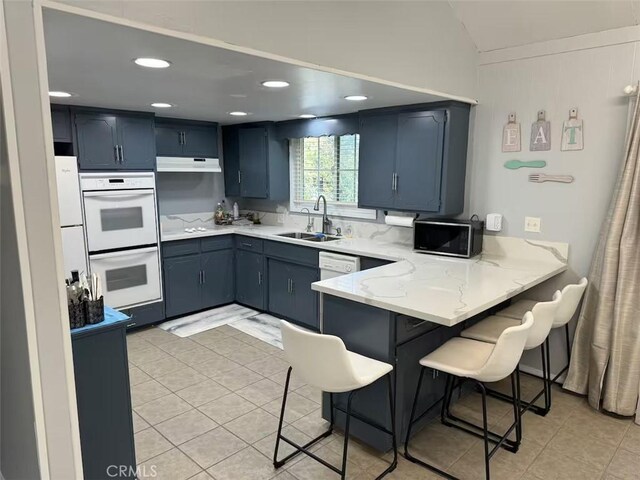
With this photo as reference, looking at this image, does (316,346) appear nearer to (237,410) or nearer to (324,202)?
(237,410)

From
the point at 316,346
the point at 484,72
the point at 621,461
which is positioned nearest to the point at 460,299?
the point at 316,346

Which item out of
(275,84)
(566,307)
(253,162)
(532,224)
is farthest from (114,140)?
(566,307)

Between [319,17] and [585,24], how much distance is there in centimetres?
190

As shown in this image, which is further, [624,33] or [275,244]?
[275,244]

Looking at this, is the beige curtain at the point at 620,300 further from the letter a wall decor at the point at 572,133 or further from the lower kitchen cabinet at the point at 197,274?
the lower kitchen cabinet at the point at 197,274

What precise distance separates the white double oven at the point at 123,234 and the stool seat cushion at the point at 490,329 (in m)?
2.98

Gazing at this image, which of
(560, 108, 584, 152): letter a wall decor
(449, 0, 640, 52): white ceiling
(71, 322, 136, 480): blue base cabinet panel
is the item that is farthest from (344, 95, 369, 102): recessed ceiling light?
(71, 322, 136, 480): blue base cabinet panel

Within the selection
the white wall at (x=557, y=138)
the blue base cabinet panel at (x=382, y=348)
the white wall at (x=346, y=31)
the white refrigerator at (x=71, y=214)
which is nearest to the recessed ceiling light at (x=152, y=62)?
the white wall at (x=346, y=31)

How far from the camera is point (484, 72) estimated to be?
335cm

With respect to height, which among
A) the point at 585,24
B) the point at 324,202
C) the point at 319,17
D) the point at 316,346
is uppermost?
the point at 585,24

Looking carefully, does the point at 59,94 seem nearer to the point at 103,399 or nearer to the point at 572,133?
the point at 103,399

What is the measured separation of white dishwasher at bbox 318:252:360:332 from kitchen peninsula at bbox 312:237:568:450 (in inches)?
29.7

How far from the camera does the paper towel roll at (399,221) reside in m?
3.72

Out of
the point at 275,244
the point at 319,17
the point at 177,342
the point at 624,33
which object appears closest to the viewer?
the point at 319,17
